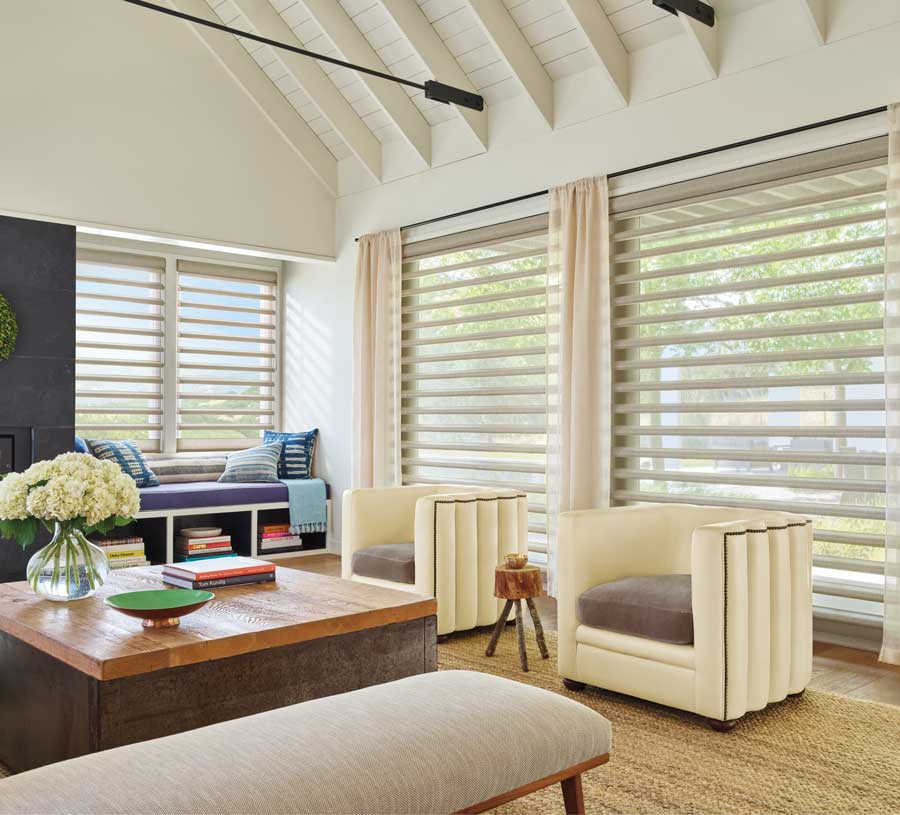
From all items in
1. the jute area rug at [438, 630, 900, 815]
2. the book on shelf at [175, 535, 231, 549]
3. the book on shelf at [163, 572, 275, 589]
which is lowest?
the jute area rug at [438, 630, 900, 815]

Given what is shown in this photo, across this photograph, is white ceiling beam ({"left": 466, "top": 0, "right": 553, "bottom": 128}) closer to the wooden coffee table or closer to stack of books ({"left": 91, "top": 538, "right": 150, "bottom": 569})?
the wooden coffee table

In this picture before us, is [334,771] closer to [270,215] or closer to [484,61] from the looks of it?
[484,61]

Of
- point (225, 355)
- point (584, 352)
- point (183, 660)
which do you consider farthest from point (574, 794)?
point (225, 355)

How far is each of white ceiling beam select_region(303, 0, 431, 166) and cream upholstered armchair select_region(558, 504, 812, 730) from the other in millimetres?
3660

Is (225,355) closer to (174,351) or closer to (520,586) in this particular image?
(174,351)

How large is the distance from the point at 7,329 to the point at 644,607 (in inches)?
175

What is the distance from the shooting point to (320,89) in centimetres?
650

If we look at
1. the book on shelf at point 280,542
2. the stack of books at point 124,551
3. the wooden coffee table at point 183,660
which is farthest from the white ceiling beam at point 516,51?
the stack of books at point 124,551

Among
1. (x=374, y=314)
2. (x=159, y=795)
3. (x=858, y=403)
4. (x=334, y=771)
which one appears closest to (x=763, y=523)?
(x=858, y=403)

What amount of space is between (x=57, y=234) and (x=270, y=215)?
5.35 ft

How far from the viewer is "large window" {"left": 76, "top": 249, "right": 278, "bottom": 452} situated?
23.4 ft

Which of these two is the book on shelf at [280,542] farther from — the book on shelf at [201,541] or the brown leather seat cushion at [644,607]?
the brown leather seat cushion at [644,607]

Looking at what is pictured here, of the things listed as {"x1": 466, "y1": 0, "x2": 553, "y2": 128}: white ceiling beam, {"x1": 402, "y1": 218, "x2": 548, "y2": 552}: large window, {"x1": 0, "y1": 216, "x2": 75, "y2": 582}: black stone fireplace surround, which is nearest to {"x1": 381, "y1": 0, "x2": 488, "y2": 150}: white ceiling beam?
{"x1": 466, "y1": 0, "x2": 553, "y2": 128}: white ceiling beam

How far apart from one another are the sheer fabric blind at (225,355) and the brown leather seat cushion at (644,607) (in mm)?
4984
